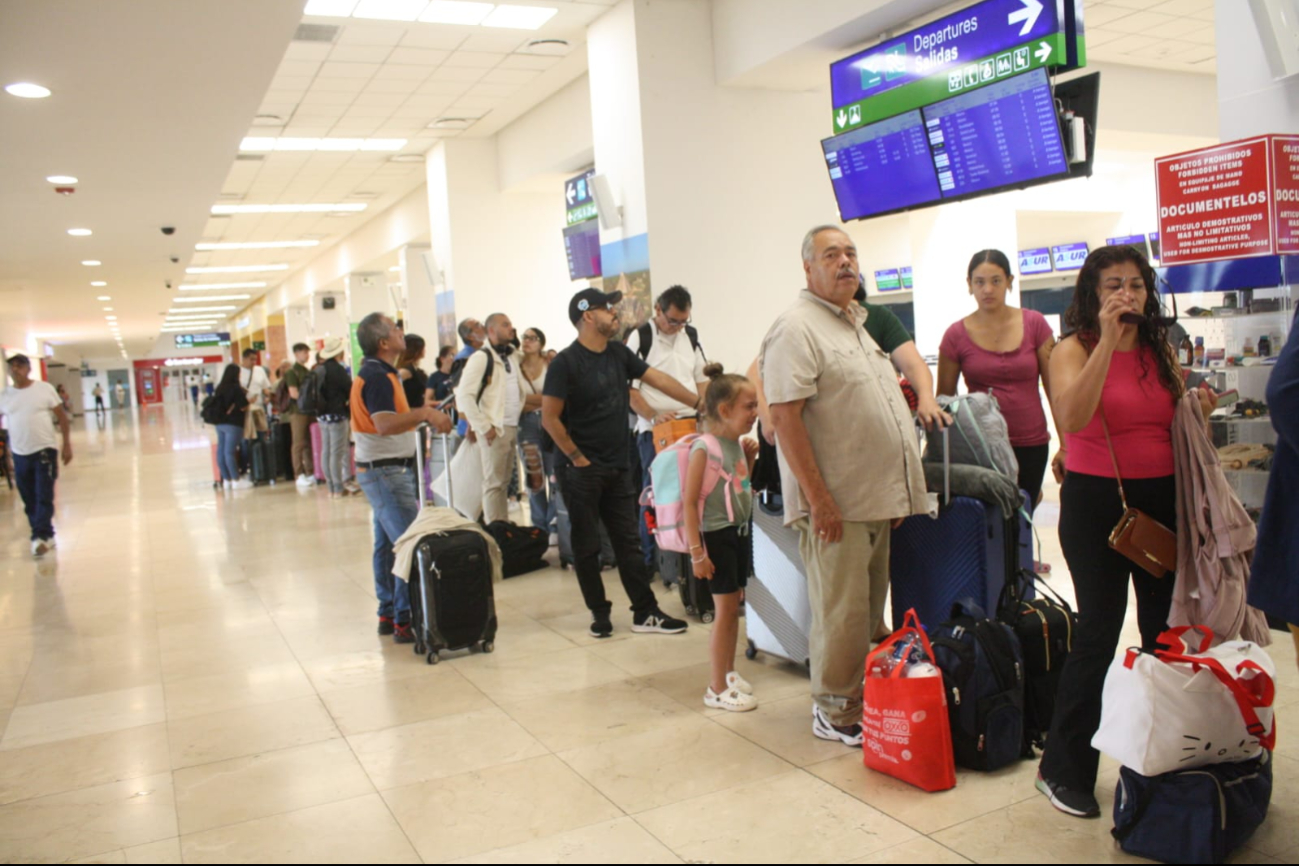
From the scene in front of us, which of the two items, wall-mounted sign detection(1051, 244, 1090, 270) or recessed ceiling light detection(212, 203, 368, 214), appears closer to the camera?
recessed ceiling light detection(212, 203, 368, 214)

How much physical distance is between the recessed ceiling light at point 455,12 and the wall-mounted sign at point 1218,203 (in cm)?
496

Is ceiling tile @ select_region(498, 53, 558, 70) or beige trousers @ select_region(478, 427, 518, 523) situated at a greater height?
ceiling tile @ select_region(498, 53, 558, 70)

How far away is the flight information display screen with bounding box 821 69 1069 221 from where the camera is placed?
5684mm

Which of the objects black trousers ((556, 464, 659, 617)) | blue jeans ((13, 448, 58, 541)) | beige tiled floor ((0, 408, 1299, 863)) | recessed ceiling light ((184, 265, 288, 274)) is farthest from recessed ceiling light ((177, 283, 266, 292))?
black trousers ((556, 464, 659, 617))

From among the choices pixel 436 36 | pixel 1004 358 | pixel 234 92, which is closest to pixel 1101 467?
pixel 1004 358

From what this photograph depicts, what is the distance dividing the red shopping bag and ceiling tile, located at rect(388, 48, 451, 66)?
7.07 meters

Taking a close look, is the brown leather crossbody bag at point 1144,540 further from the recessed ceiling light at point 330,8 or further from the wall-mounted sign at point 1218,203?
the recessed ceiling light at point 330,8

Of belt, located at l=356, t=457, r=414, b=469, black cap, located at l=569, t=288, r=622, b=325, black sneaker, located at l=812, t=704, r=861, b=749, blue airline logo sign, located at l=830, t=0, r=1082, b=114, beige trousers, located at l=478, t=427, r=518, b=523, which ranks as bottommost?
black sneaker, located at l=812, t=704, r=861, b=749

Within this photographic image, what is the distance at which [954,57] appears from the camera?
6.01 m

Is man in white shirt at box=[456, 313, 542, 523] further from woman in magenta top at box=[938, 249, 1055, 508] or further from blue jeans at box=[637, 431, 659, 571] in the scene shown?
woman in magenta top at box=[938, 249, 1055, 508]

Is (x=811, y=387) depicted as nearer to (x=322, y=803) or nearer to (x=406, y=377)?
(x=322, y=803)

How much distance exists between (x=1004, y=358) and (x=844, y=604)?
5.76ft

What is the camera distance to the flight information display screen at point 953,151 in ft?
18.6

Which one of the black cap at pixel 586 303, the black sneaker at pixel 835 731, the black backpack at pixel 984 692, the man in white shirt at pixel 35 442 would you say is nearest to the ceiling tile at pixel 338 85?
the man in white shirt at pixel 35 442
